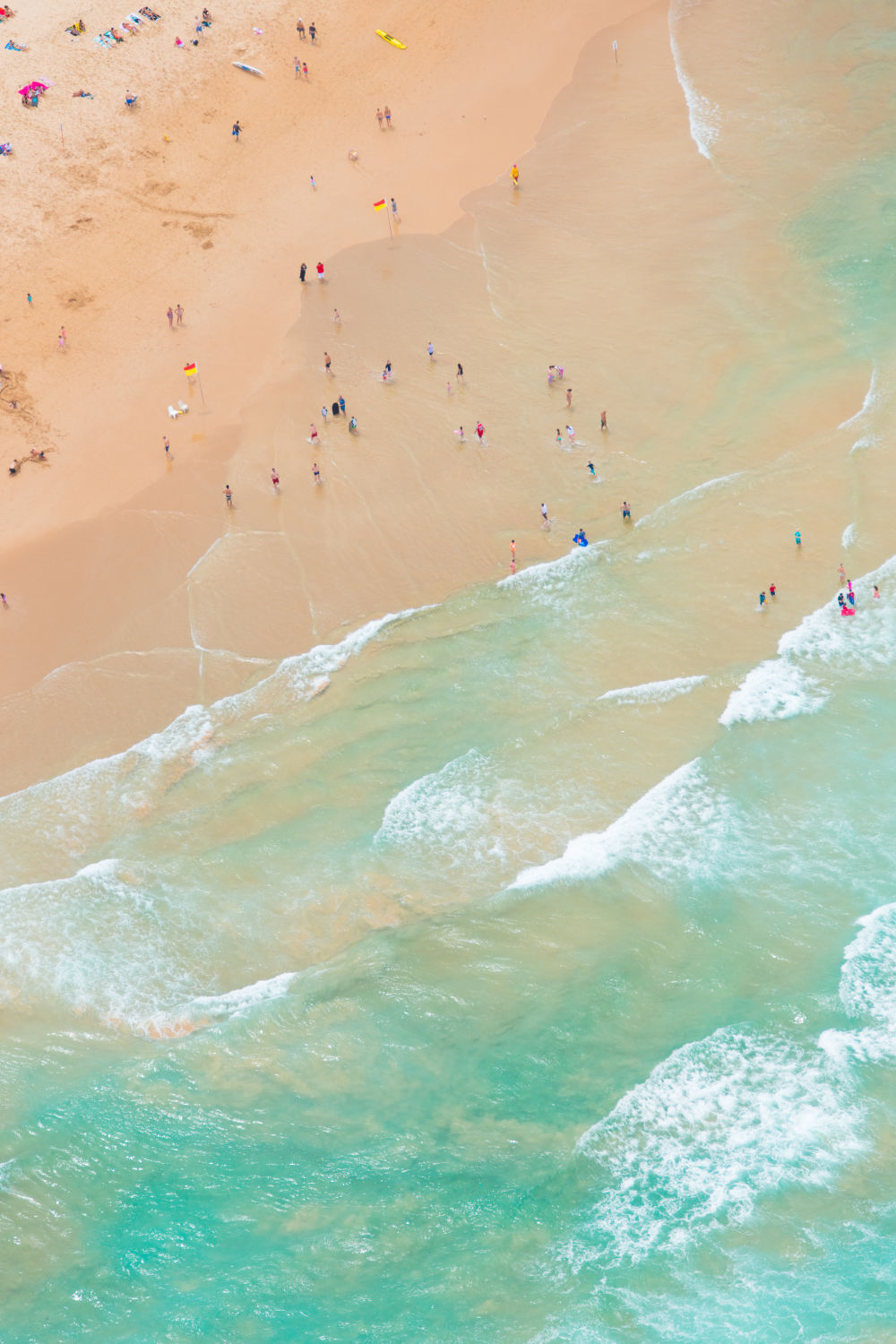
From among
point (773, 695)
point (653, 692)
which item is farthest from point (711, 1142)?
point (773, 695)

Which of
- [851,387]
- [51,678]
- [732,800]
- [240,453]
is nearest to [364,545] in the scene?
[240,453]

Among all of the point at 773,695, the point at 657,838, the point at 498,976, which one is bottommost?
the point at 498,976

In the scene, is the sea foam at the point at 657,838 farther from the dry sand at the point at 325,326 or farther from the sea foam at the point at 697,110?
the sea foam at the point at 697,110

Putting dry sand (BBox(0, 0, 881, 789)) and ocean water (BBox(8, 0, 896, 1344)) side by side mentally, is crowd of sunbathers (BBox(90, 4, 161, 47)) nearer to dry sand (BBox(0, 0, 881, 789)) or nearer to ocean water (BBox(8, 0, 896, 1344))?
dry sand (BBox(0, 0, 881, 789))

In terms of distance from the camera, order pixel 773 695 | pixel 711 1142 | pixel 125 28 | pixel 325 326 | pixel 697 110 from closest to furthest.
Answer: pixel 711 1142
pixel 773 695
pixel 325 326
pixel 697 110
pixel 125 28

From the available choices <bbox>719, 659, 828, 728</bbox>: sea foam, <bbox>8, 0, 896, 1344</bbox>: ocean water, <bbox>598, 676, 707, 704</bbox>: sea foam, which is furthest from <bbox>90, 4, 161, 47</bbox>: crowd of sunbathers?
<bbox>719, 659, 828, 728</bbox>: sea foam

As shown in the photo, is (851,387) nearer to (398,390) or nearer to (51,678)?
(398,390)

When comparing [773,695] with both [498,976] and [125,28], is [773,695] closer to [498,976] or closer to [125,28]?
[498,976]
